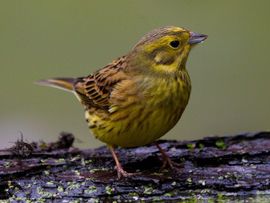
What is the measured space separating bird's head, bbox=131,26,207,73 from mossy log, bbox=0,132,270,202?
0.63m

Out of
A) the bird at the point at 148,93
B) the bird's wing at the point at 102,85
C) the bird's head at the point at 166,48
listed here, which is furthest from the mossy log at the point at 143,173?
the bird's head at the point at 166,48

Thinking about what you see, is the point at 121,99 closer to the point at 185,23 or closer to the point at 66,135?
the point at 66,135

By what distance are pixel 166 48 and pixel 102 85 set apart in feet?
2.02

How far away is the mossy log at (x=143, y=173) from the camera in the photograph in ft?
19.4

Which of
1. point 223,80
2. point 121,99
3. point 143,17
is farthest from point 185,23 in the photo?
point 121,99

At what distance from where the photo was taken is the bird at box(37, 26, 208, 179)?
6070 mm

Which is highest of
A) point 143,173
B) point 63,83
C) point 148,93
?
point 63,83

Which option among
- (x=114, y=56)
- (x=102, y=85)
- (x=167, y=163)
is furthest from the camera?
(x=114, y=56)

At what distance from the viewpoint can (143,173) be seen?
6191mm

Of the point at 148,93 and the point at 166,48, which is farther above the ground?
the point at 166,48

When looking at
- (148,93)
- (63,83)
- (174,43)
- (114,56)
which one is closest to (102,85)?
(148,93)

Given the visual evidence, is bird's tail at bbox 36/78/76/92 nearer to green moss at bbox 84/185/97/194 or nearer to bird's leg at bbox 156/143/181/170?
bird's leg at bbox 156/143/181/170

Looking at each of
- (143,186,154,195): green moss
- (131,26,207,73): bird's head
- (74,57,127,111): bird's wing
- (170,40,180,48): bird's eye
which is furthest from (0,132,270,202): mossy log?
(170,40,180,48): bird's eye

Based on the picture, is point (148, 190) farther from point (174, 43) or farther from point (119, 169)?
point (174, 43)
